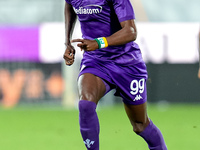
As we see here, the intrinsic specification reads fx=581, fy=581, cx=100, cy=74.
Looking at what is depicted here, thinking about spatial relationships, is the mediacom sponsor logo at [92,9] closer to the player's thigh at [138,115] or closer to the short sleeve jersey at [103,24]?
the short sleeve jersey at [103,24]

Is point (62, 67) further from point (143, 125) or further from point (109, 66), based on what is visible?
point (109, 66)

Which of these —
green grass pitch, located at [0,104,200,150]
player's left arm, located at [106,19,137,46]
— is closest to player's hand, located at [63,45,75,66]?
player's left arm, located at [106,19,137,46]

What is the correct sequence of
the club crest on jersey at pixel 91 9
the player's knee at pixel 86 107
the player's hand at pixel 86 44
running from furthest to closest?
1. the club crest on jersey at pixel 91 9
2. the player's knee at pixel 86 107
3. the player's hand at pixel 86 44

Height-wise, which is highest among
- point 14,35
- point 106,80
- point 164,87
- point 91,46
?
point 91,46

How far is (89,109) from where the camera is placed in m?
4.56

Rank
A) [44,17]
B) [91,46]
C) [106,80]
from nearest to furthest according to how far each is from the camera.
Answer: [91,46] < [106,80] < [44,17]

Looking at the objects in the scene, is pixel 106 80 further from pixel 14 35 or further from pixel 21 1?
pixel 21 1

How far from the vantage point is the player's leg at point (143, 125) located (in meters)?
5.14

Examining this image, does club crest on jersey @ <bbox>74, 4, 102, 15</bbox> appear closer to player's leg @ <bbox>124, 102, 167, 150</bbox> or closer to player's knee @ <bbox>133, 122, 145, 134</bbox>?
player's leg @ <bbox>124, 102, 167, 150</bbox>

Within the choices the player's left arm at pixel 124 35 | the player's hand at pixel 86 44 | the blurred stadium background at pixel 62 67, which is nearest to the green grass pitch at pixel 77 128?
the blurred stadium background at pixel 62 67

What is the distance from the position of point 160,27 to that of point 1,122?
17.2 feet

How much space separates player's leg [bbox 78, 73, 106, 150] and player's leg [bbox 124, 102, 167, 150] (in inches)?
18.3

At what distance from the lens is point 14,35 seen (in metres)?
14.2

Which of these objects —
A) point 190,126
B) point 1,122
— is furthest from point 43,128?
point 190,126
